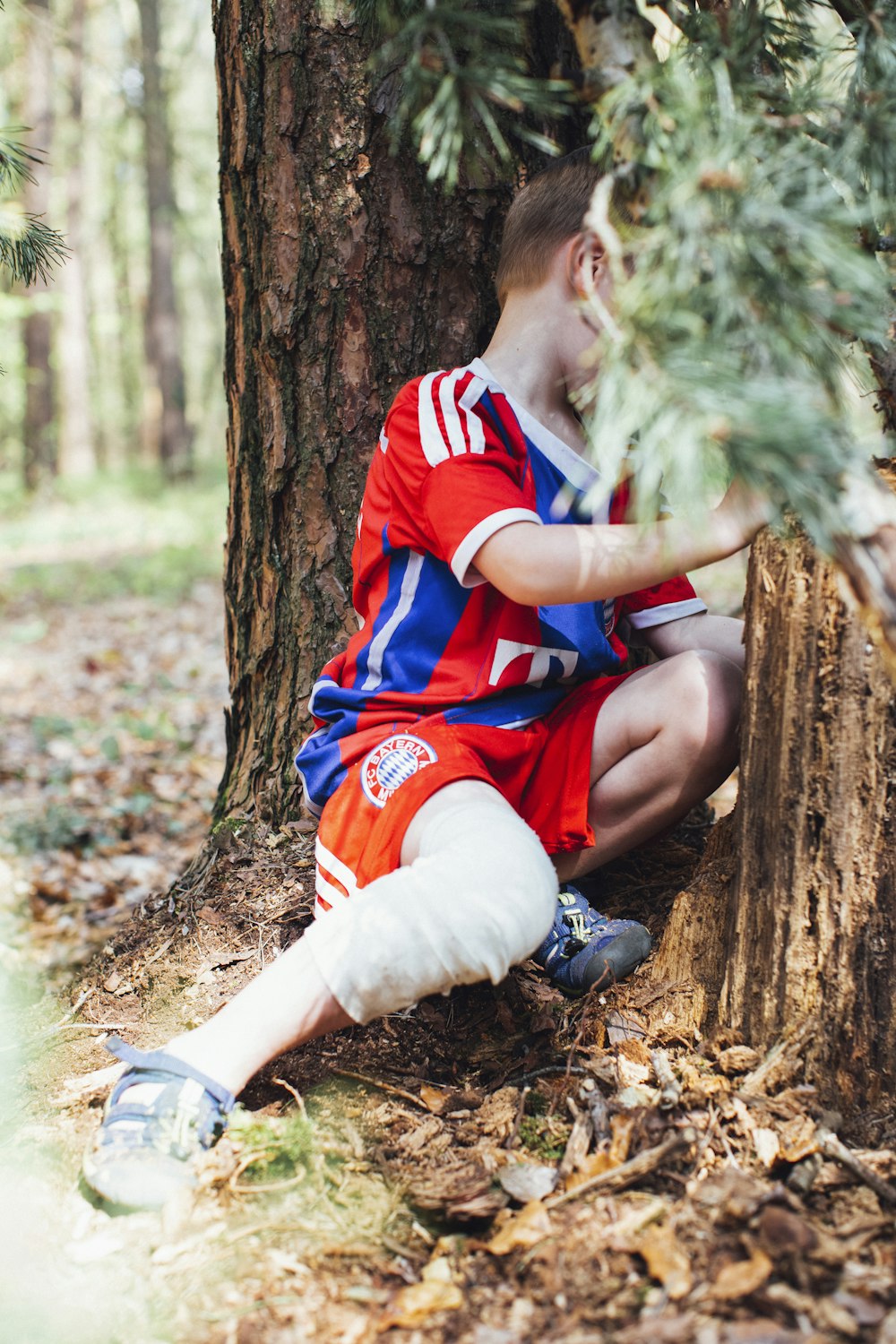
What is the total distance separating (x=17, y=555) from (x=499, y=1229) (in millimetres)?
9057

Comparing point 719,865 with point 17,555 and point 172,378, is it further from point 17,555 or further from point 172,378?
Result: point 172,378

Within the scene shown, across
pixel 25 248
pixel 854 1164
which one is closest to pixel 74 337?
pixel 25 248

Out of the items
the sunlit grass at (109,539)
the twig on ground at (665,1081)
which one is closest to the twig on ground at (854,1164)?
the twig on ground at (665,1081)

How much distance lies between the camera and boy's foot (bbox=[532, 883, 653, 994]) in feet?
6.18

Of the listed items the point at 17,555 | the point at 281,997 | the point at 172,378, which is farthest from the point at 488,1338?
the point at 172,378

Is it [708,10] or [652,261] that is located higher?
[708,10]

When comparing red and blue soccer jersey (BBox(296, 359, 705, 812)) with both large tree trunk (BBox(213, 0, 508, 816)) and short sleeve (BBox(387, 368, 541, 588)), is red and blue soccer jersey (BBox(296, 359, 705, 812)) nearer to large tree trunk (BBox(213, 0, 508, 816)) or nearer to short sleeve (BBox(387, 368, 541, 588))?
short sleeve (BBox(387, 368, 541, 588))

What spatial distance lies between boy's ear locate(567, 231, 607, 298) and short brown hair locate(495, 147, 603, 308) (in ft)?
0.16

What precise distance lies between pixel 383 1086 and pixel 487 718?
2.32ft

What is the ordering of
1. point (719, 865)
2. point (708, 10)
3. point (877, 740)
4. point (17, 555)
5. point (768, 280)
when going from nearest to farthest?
point (768, 280) < point (708, 10) < point (877, 740) < point (719, 865) < point (17, 555)

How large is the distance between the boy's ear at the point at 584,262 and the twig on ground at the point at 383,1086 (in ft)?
4.67

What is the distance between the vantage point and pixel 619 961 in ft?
6.19

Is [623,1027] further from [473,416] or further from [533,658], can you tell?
[473,416]

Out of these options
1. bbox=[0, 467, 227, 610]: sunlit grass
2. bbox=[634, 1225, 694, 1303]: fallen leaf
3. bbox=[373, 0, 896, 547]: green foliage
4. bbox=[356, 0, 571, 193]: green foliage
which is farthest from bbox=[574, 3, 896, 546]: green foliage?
bbox=[0, 467, 227, 610]: sunlit grass
